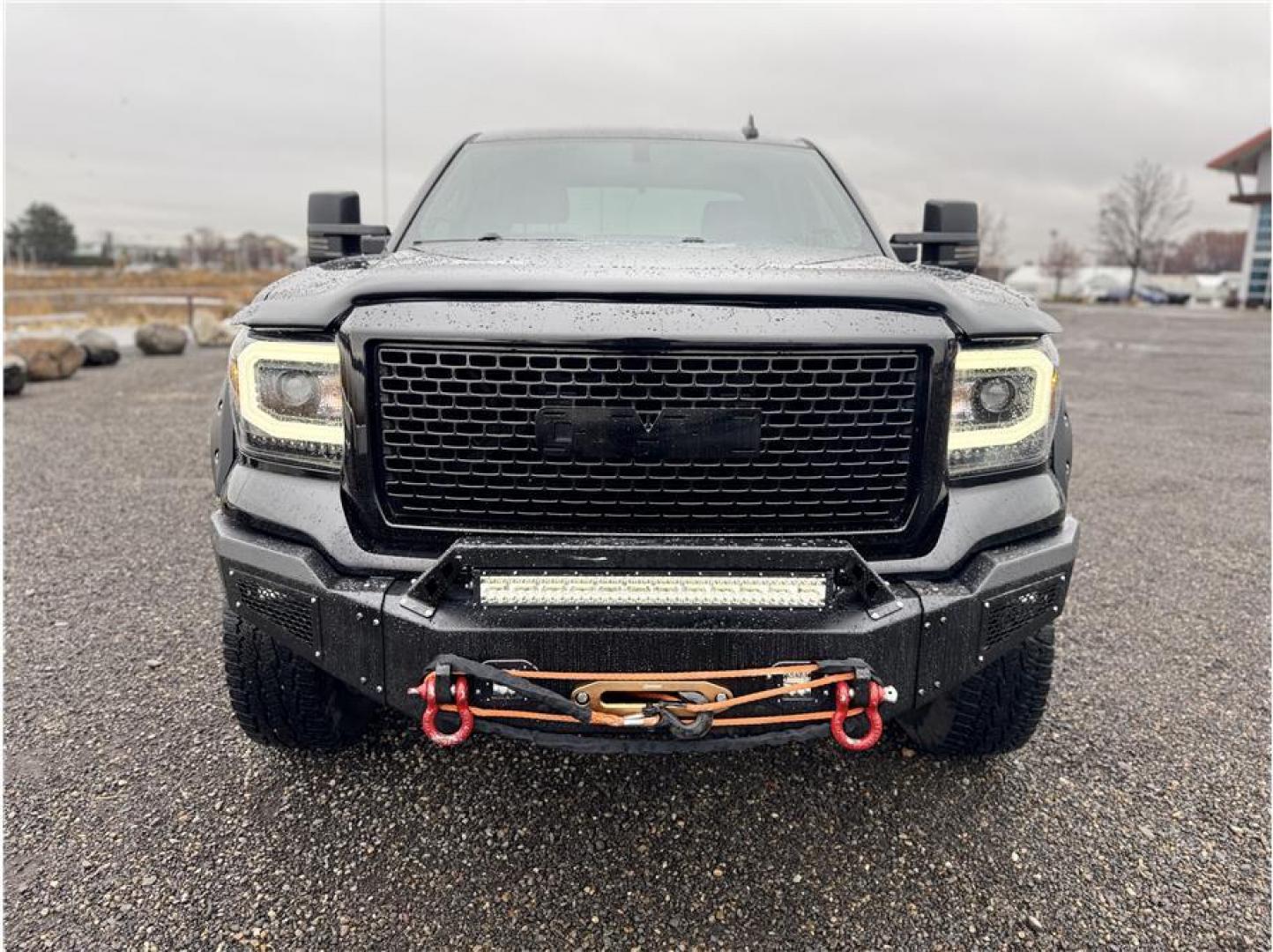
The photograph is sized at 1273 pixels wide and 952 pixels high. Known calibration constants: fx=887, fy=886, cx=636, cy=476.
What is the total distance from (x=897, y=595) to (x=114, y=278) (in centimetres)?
5313

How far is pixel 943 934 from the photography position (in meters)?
1.92

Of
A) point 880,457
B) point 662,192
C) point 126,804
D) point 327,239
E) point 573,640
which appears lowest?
point 126,804

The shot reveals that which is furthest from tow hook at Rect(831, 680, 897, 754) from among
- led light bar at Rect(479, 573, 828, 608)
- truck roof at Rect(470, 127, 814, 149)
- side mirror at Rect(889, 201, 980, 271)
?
truck roof at Rect(470, 127, 814, 149)

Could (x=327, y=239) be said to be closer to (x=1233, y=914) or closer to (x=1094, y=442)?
(x=1233, y=914)

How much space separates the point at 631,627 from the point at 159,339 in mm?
14804

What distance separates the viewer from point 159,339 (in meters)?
14.2

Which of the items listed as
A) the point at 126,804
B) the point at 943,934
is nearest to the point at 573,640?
the point at 943,934

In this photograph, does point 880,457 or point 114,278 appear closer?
point 880,457

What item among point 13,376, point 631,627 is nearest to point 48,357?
point 13,376

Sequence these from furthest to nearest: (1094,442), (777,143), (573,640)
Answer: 1. (1094,442)
2. (777,143)
3. (573,640)

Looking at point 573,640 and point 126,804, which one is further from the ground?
point 573,640

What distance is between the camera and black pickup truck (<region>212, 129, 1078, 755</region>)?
1.77 metres

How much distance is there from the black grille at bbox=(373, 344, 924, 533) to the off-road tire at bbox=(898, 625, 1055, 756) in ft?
2.17

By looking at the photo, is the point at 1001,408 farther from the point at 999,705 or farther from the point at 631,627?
the point at 631,627
